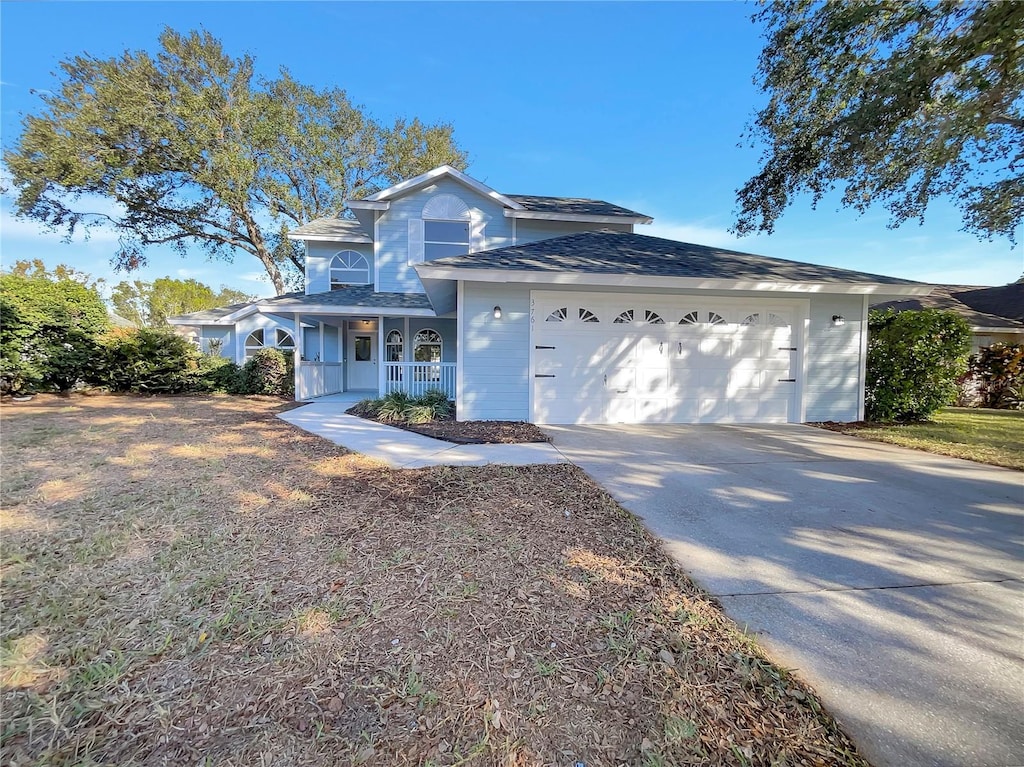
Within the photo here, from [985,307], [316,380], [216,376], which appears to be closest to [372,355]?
[316,380]

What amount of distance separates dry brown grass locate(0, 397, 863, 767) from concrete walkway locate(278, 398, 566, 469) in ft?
4.26

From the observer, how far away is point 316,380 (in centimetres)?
1269

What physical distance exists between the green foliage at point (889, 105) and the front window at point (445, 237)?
748cm

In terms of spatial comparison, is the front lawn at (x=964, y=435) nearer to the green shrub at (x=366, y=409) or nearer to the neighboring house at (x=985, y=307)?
the neighboring house at (x=985, y=307)

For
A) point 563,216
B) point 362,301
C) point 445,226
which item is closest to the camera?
point 362,301

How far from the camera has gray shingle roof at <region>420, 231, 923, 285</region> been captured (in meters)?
7.58

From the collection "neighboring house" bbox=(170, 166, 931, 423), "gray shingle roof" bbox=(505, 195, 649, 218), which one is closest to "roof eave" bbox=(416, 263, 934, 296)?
"neighboring house" bbox=(170, 166, 931, 423)

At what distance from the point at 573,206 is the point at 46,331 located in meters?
15.7

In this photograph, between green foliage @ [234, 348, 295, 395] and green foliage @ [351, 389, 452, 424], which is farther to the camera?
green foliage @ [234, 348, 295, 395]

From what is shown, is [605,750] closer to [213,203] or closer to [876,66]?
[876,66]

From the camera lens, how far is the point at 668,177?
1452 centimetres

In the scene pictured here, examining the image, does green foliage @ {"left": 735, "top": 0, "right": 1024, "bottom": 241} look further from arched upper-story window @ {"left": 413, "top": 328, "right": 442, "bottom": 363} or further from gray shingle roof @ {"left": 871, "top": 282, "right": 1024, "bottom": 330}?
arched upper-story window @ {"left": 413, "top": 328, "right": 442, "bottom": 363}

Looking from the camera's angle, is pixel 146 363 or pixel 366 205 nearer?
pixel 366 205

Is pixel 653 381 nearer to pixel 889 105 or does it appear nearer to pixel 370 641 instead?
pixel 889 105
